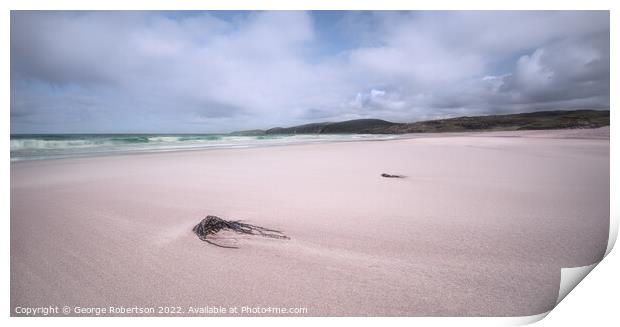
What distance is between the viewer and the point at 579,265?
5.61ft

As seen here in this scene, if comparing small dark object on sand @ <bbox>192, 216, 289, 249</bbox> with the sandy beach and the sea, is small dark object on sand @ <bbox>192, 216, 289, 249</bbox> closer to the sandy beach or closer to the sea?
the sandy beach

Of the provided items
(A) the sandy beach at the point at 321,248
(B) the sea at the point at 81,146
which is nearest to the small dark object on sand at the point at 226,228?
(A) the sandy beach at the point at 321,248

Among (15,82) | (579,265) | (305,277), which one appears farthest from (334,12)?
(15,82)

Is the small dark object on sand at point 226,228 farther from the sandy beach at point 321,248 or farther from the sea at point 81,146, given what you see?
the sea at point 81,146

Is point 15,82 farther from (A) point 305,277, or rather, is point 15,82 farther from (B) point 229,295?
(A) point 305,277

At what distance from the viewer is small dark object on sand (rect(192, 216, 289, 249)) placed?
2.02 metres

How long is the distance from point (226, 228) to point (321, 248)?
0.79 metres

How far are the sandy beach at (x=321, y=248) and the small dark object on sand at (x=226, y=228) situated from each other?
0.24 ft

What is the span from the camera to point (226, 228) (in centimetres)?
211

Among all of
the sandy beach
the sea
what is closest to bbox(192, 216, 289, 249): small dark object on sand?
the sandy beach

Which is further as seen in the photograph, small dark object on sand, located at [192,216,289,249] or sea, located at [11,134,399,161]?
sea, located at [11,134,399,161]

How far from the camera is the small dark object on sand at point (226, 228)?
2.02 meters

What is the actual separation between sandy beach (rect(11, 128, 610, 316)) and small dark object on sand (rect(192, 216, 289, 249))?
0.07 m
